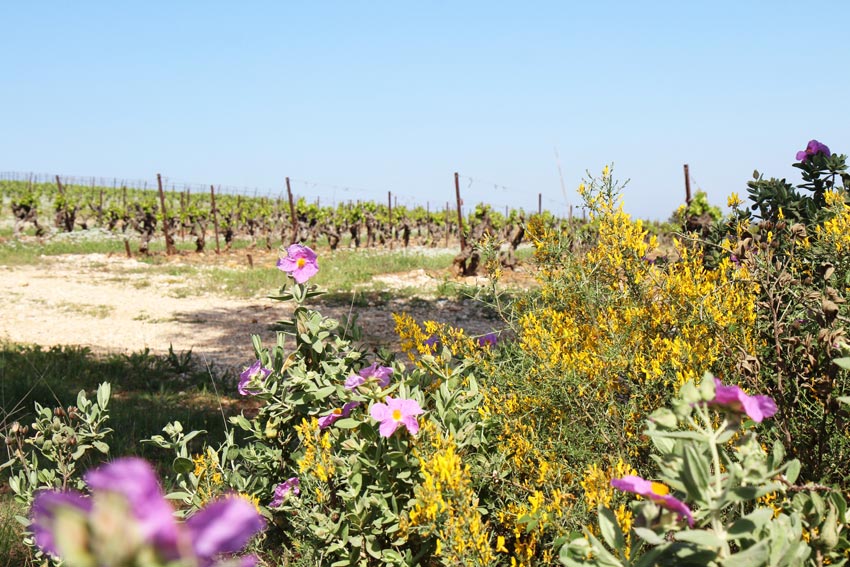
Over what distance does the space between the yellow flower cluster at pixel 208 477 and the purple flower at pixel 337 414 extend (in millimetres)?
387

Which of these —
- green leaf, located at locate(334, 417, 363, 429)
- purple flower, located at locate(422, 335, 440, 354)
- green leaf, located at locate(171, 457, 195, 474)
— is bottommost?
green leaf, located at locate(171, 457, 195, 474)

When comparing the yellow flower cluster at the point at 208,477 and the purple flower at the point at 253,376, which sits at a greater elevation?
the purple flower at the point at 253,376

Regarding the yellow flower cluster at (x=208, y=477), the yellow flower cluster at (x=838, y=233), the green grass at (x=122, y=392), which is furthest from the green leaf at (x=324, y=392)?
the yellow flower cluster at (x=838, y=233)

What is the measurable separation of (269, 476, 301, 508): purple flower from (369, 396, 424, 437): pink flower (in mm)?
570

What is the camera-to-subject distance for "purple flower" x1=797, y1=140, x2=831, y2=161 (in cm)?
321

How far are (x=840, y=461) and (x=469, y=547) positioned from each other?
3.58ft

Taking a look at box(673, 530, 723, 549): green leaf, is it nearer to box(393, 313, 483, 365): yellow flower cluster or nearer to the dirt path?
box(393, 313, 483, 365): yellow flower cluster

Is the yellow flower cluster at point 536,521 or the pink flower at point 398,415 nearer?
the yellow flower cluster at point 536,521

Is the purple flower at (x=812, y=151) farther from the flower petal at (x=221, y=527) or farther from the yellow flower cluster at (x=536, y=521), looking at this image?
the flower petal at (x=221, y=527)

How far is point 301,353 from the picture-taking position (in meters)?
2.67

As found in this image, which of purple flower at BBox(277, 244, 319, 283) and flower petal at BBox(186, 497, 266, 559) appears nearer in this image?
flower petal at BBox(186, 497, 266, 559)

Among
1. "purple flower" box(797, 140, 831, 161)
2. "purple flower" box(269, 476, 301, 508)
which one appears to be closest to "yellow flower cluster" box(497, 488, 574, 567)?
"purple flower" box(269, 476, 301, 508)

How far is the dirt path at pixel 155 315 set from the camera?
8391mm

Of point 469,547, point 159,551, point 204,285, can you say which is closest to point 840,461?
point 469,547
